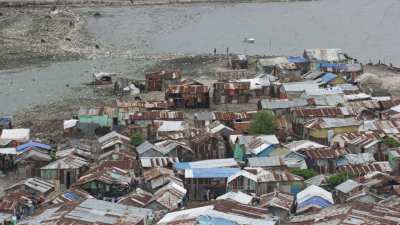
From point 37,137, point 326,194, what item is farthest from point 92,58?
point 326,194

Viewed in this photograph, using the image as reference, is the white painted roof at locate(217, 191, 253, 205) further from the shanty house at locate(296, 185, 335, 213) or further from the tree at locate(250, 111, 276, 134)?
the tree at locate(250, 111, 276, 134)

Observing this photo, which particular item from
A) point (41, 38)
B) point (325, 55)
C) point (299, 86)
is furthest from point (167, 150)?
point (41, 38)

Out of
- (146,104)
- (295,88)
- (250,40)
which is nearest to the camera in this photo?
(146,104)

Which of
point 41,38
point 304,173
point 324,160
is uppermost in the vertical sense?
point 41,38

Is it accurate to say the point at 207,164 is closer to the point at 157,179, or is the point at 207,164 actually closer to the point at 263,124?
the point at 157,179

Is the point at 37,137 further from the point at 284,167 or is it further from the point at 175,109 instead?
the point at 284,167
